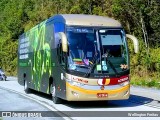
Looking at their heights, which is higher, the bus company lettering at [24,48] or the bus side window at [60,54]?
the bus company lettering at [24,48]

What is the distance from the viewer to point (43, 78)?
2003 cm

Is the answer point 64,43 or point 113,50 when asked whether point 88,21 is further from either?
point 64,43

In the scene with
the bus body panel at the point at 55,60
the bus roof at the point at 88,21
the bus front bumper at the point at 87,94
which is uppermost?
the bus roof at the point at 88,21

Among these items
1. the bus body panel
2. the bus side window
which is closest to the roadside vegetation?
the bus body panel

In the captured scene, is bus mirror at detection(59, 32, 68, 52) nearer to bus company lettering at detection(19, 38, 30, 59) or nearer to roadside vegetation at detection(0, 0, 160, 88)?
bus company lettering at detection(19, 38, 30, 59)

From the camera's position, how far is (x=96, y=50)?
51.4 feet

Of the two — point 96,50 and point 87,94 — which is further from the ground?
point 96,50

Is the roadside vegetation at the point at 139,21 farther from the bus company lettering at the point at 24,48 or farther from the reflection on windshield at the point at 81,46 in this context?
the reflection on windshield at the point at 81,46

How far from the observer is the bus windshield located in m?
15.5

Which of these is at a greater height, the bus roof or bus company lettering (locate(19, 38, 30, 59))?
the bus roof

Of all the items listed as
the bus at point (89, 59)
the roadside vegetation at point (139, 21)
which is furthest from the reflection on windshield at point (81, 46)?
the roadside vegetation at point (139, 21)

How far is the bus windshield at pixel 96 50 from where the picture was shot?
610 inches

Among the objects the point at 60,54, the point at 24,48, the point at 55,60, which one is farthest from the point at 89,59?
the point at 24,48

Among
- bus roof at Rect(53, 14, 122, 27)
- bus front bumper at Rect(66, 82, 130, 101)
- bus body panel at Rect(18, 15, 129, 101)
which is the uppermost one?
bus roof at Rect(53, 14, 122, 27)
